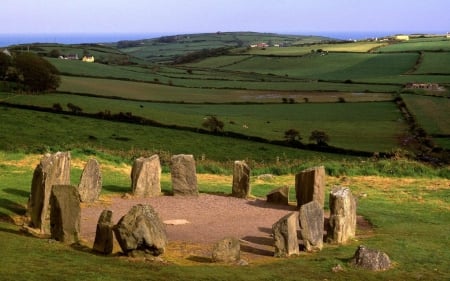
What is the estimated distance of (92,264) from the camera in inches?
577

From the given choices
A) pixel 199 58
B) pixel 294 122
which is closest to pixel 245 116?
pixel 294 122

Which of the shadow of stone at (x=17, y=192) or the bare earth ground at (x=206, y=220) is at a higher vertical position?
the shadow of stone at (x=17, y=192)

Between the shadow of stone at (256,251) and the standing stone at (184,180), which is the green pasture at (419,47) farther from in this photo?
the shadow of stone at (256,251)

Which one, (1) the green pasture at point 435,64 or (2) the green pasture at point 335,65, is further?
(2) the green pasture at point 335,65

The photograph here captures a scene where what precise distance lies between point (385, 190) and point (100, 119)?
40.6m

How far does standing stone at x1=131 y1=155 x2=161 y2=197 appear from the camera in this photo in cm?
2442

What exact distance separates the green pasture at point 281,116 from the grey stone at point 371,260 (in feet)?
144

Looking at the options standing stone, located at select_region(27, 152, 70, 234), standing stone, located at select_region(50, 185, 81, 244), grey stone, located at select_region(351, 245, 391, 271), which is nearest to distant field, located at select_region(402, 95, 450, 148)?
grey stone, located at select_region(351, 245, 391, 271)

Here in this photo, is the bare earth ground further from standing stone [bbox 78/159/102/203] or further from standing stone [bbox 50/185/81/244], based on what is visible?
standing stone [bbox 50/185/81/244]

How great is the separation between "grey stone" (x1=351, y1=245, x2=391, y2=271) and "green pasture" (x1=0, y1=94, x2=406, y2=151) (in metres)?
43.8

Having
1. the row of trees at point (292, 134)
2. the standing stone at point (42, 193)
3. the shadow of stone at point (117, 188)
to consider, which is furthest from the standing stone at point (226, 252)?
the row of trees at point (292, 134)

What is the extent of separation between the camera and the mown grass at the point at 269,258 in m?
14.0

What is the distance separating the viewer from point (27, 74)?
7794cm

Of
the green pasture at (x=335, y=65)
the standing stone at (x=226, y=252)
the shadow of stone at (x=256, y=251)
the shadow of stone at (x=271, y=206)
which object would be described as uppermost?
the green pasture at (x=335, y=65)
